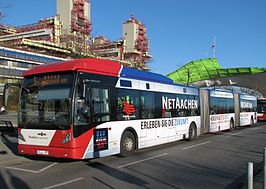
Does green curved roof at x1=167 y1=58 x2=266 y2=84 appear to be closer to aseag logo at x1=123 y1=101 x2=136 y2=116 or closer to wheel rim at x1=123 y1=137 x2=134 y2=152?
aseag logo at x1=123 y1=101 x2=136 y2=116

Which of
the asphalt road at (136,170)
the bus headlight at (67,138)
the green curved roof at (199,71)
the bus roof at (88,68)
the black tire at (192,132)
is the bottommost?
the asphalt road at (136,170)

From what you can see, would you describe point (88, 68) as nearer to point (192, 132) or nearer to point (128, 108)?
point (128, 108)

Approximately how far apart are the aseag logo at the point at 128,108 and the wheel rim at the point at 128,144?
912mm

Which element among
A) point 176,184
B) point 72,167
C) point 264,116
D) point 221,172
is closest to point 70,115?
point 72,167

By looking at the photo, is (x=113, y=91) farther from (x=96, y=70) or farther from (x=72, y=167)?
(x=72, y=167)

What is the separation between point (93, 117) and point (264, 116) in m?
35.4

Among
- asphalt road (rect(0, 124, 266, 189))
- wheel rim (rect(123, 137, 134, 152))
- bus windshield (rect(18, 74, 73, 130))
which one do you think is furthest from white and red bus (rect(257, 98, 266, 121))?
bus windshield (rect(18, 74, 73, 130))

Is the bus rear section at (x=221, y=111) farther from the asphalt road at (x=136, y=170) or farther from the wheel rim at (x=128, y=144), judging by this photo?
the wheel rim at (x=128, y=144)

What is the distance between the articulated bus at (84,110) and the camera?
9383 mm

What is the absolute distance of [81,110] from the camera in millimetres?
9508

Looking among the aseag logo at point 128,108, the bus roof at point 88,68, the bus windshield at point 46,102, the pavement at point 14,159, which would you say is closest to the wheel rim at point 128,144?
the aseag logo at point 128,108

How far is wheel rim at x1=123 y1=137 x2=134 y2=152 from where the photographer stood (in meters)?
11.3

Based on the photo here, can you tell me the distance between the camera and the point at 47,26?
96562 millimetres

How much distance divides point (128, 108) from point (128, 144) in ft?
4.14
